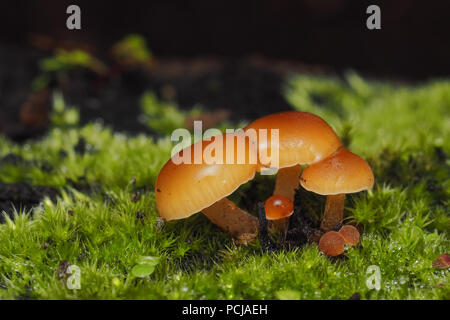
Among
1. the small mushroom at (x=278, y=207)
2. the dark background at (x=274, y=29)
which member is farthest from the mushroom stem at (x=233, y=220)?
the dark background at (x=274, y=29)

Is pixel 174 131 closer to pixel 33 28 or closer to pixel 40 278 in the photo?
pixel 40 278

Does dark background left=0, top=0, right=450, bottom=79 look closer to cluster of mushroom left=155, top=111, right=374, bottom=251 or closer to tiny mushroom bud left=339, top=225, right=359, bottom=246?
cluster of mushroom left=155, top=111, right=374, bottom=251

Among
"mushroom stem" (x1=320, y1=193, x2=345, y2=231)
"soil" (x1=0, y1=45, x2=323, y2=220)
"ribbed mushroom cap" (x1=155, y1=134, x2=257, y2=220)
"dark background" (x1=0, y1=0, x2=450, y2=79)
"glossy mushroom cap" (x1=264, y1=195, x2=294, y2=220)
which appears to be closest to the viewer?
"ribbed mushroom cap" (x1=155, y1=134, x2=257, y2=220)

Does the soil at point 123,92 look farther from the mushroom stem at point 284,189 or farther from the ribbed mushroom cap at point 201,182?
the ribbed mushroom cap at point 201,182

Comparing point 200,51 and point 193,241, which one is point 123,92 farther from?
point 193,241

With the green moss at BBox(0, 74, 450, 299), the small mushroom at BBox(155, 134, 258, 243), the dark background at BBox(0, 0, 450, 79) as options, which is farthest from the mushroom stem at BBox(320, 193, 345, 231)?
the dark background at BBox(0, 0, 450, 79)

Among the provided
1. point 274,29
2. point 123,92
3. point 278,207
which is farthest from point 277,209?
point 274,29

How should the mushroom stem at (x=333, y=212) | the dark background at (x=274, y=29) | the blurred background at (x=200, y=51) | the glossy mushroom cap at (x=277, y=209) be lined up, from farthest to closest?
the dark background at (x=274, y=29) < the blurred background at (x=200, y=51) < the mushroom stem at (x=333, y=212) < the glossy mushroom cap at (x=277, y=209)
